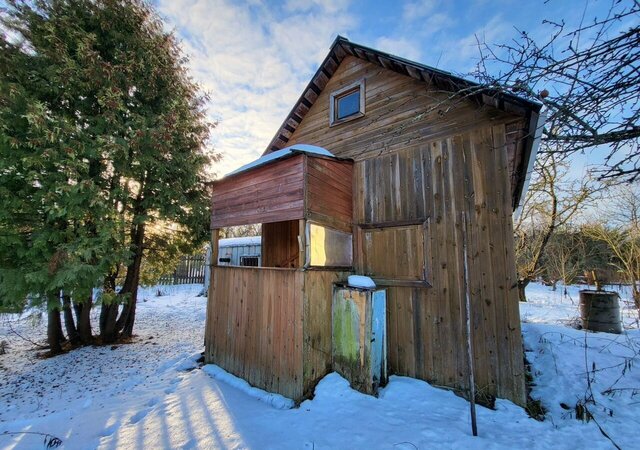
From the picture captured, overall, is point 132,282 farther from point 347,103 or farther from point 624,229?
point 624,229

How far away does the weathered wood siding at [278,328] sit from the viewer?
4.04m

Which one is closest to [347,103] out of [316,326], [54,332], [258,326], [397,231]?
[397,231]

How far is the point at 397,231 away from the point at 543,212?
10523 millimetres

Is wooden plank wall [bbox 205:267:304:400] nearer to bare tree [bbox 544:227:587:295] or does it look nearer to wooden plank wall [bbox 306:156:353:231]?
wooden plank wall [bbox 306:156:353:231]

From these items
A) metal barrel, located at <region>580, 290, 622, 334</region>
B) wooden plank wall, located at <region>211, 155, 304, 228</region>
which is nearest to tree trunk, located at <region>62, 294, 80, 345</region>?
wooden plank wall, located at <region>211, 155, 304, 228</region>

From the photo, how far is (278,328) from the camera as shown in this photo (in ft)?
14.2

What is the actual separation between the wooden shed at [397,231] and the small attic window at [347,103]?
0.17ft

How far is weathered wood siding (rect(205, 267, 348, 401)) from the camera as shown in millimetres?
4043

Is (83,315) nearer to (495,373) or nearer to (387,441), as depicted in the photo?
(387,441)

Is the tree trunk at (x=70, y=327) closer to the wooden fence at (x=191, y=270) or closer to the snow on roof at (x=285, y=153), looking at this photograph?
the snow on roof at (x=285, y=153)

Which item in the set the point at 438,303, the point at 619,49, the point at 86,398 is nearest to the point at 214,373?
the point at 86,398

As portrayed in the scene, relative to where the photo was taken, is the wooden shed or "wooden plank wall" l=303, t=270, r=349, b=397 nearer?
the wooden shed

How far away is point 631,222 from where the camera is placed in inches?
410

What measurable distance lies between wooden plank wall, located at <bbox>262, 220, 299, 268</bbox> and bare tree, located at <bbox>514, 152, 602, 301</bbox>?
8.26 metres
